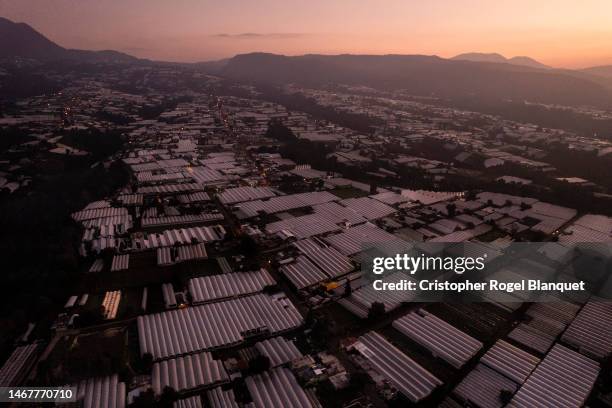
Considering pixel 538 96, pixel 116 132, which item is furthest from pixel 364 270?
pixel 538 96

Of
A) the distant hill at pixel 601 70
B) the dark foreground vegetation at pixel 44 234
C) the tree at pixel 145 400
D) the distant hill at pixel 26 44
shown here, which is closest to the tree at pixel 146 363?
the tree at pixel 145 400

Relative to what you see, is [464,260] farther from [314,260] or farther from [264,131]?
[264,131]

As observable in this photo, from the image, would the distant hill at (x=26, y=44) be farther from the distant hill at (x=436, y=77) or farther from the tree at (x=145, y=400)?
the tree at (x=145, y=400)

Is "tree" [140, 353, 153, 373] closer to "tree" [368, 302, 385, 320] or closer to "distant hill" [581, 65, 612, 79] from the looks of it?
"tree" [368, 302, 385, 320]

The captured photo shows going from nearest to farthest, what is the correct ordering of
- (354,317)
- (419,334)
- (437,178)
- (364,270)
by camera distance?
(419,334), (354,317), (364,270), (437,178)

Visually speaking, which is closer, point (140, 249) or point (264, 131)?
point (140, 249)

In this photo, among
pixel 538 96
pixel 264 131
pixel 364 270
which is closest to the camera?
pixel 364 270
